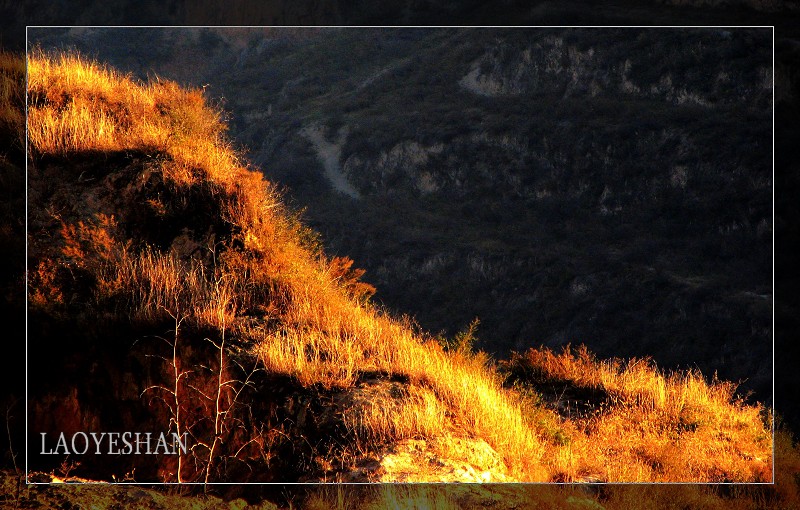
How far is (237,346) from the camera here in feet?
25.6

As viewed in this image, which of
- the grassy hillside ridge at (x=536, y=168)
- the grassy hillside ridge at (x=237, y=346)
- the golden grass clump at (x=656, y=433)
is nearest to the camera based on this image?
the grassy hillside ridge at (x=237, y=346)

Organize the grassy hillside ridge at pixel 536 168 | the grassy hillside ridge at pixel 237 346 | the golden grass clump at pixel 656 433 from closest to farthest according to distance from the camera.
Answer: the grassy hillside ridge at pixel 237 346 → the golden grass clump at pixel 656 433 → the grassy hillside ridge at pixel 536 168

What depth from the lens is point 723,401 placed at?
420 inches

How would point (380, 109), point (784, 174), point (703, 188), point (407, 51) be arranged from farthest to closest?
point (380, 109), point (407, 51), point (703, 188), point (784, 174)

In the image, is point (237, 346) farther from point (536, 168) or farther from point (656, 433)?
point (536, 168)

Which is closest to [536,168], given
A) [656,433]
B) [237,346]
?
[656,433]

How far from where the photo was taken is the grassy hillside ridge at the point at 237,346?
7.05 meters

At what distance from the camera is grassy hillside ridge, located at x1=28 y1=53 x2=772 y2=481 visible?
23.1ft

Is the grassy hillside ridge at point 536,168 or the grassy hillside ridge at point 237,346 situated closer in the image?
the grassy hillside ridge at point 237,346

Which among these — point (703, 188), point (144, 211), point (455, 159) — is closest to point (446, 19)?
point (144, 211)

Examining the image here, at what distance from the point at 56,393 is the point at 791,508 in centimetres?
657

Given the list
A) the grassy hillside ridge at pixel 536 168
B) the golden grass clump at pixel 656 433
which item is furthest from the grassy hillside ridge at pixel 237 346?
the grassy hillside ridge at pixel 536 168

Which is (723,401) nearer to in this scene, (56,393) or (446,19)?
(446,19)

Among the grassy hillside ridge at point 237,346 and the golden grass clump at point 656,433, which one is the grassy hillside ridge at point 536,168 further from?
the golden grass clump at point 656,433
